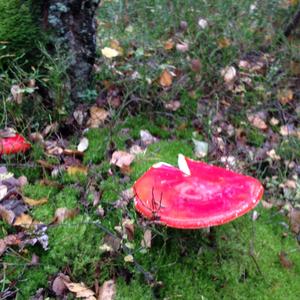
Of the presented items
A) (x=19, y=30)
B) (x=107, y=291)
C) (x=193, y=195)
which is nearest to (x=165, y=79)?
(x=19, y=30)

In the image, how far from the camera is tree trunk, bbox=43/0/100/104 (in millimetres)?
3545

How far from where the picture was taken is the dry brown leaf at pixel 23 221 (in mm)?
2705

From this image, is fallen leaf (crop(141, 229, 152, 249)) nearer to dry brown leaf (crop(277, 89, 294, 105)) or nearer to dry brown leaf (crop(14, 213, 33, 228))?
dry brown leaf (crop(14, 213, 33, 228))

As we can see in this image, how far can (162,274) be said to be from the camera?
2.62 metres

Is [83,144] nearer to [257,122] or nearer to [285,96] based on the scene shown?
[257,122]

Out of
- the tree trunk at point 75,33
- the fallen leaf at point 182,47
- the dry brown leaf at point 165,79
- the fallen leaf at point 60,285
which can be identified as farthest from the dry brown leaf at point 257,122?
the fallen leaf at point 60,285

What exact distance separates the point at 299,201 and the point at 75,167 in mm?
1749

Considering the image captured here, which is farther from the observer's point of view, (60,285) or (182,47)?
(182,47)

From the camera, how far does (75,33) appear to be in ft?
12.0

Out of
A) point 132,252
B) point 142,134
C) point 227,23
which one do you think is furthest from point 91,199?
point 227,23

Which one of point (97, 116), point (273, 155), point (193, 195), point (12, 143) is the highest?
point (193, 195)

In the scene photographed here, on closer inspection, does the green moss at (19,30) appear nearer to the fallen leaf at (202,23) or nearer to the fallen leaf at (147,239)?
the fallen leaf at (147,239)

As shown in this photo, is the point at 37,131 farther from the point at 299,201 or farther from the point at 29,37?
the point at 299,201

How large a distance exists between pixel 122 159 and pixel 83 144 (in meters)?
0.37
